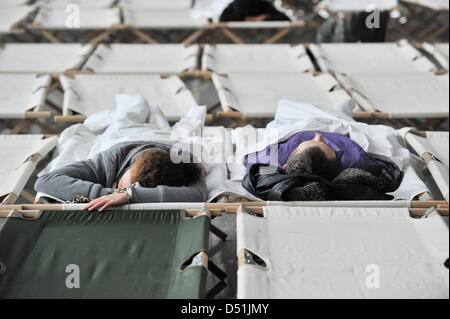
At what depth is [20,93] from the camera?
2.49 metres

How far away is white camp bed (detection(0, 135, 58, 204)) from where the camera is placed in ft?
5.32

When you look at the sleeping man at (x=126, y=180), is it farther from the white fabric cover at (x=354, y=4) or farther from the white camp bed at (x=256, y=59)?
the white fabric cover at (x=354, y=4)

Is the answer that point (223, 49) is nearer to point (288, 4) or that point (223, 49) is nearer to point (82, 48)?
point (82, 48)

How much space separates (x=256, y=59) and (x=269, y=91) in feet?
2.01

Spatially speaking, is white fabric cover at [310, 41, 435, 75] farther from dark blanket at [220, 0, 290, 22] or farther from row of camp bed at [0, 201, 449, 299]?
row of camp bed at [0, 201, 449, 299]

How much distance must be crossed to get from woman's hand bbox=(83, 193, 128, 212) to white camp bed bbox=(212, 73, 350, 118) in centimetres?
104

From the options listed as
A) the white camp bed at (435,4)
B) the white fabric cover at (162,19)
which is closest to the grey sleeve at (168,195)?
the white fabric cover at (162,19)

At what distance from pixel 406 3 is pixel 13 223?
4.27m

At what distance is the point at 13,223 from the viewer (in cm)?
135

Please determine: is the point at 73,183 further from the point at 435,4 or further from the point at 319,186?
the point at 435,4

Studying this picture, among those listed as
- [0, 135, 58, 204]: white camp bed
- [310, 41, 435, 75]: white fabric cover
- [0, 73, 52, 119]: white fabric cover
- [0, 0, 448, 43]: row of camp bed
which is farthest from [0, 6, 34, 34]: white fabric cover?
[310, 41, 435, 75]: white fabric cover

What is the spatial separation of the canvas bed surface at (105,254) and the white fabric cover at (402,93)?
149 cm

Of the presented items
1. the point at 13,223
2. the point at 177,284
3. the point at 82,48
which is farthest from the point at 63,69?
the point at 177,284
